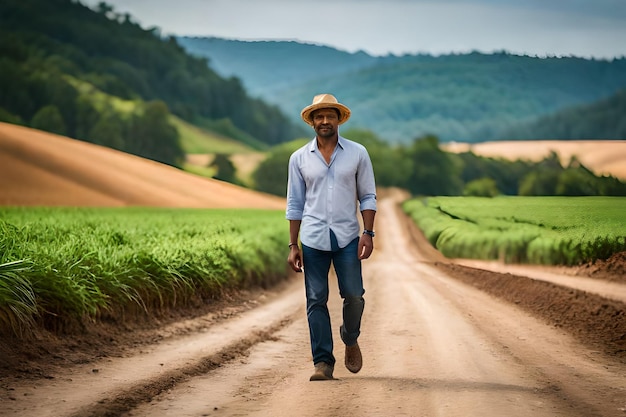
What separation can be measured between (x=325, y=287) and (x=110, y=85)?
76.1m

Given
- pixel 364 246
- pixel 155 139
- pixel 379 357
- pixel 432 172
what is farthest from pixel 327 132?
pixel 155 139

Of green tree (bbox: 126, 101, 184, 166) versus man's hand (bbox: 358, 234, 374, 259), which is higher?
green tree (bbox: 126, 101, 184, 166)

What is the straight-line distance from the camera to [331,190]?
7125mm

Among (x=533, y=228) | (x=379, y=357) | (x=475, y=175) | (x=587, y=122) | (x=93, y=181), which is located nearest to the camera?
(x=379, y=357)

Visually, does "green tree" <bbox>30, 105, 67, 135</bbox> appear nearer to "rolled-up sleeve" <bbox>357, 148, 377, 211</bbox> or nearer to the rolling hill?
the rolling hill

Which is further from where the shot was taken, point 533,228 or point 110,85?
point 110,85

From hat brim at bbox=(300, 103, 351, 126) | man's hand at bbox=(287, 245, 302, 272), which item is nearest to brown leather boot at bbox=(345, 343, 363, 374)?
man's hand at bbox=(287, 245, 302, 272)

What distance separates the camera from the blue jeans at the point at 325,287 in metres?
7.14

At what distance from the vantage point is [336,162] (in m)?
7.16

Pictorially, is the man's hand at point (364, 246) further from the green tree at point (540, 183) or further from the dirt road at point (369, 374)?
the green tree at point (540, 183)

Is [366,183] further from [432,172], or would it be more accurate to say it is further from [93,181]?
[93,181]

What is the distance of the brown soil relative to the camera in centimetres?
620

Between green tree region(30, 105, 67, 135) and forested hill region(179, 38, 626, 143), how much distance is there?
9592 millimetres

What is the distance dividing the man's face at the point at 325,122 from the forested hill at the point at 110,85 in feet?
134
